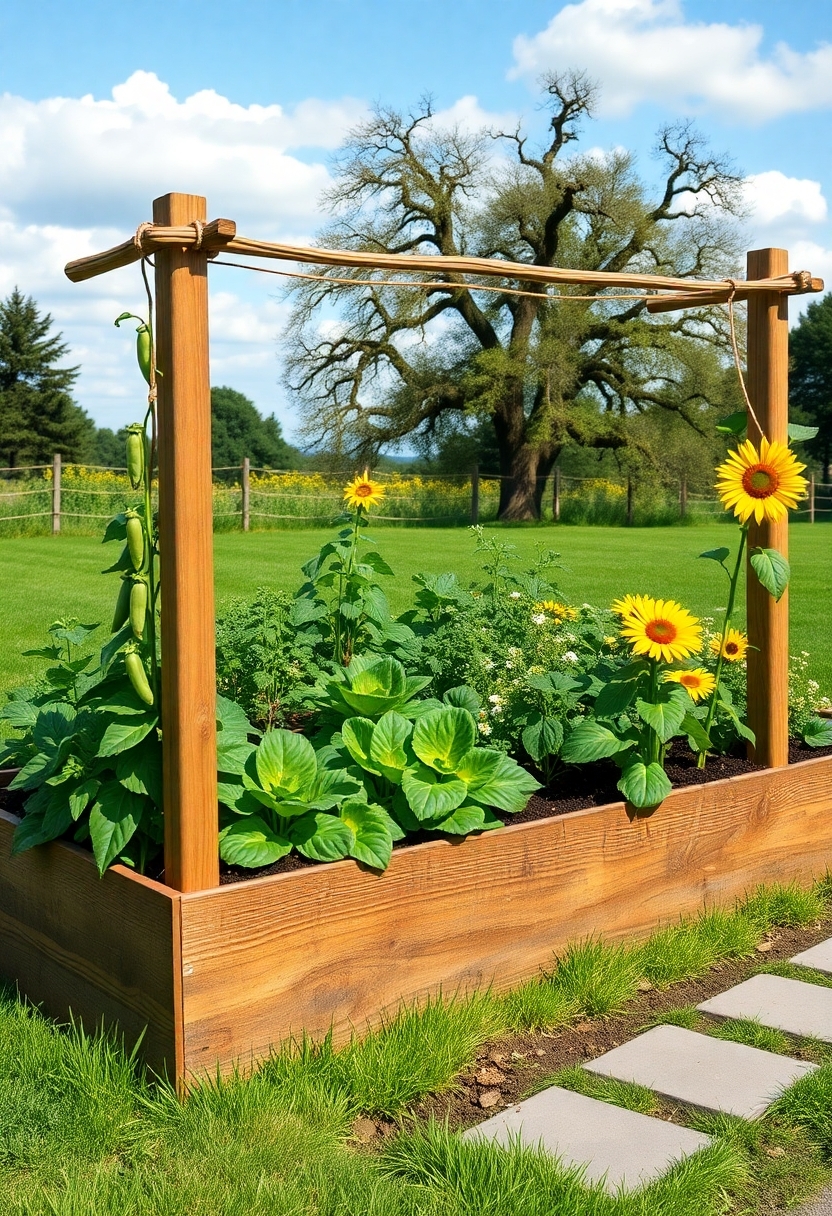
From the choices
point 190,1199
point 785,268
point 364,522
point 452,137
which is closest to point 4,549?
point 364,522

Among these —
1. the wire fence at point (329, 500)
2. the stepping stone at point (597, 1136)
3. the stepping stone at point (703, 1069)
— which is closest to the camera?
the stepping stone at point (597, 1136)

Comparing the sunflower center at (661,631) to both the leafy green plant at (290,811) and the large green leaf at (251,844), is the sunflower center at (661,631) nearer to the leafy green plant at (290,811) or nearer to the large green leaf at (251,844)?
the leafy green plant at (290,811)

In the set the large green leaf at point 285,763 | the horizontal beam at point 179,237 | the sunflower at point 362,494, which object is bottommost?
the large green leaf at point 285,763

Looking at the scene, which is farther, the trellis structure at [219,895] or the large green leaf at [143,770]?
the large green leaf at [143,770]

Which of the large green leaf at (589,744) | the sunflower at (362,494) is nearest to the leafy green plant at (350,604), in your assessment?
the sunflower at (362,494)

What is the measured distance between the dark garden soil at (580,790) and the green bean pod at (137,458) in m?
0.81

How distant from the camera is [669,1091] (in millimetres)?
2139

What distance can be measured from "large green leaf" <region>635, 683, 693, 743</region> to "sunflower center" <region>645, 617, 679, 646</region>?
6.7 inches

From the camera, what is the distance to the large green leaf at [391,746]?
2.49 meters

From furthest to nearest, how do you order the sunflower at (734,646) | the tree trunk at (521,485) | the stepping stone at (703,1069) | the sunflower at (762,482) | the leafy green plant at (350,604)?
the tree trunk at (521,485) < the leafy green plant at (350,604) < the sunflower at (734,646) < the sunflower at (762,482) < the stepping stone at (703,1069)

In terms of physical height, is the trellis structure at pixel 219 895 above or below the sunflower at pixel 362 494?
below

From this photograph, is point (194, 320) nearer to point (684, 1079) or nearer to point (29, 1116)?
point (29, 1116)

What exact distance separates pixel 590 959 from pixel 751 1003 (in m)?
0.37

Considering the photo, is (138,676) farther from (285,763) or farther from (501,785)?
(501,785)
